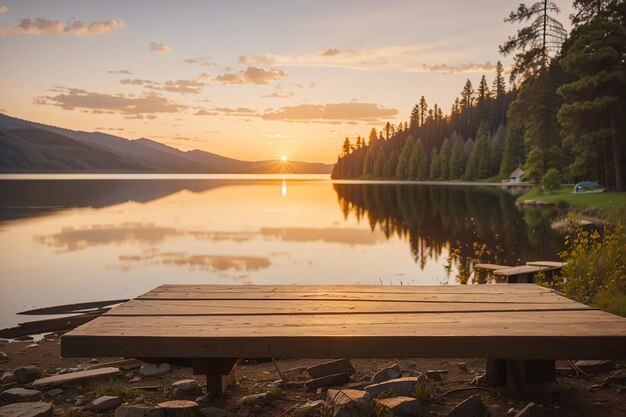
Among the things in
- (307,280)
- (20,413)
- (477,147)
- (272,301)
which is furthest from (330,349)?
(477,147)

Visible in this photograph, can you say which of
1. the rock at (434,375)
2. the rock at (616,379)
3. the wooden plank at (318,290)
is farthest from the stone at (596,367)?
the rock at (434,375)

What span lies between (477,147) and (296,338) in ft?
343

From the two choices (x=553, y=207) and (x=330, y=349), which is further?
(x=553, y=207)

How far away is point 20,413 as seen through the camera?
4.61m

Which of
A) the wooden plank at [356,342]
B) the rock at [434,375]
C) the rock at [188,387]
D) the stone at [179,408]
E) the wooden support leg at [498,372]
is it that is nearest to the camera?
the wooden plank at [356,342]

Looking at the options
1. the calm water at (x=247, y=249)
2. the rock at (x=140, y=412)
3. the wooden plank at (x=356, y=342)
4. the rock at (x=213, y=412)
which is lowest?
the calm water at (x=247, y=249)

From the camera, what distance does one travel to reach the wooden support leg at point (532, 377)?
4.60 metres

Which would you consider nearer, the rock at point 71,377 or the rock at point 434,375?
the rock at point 434,375

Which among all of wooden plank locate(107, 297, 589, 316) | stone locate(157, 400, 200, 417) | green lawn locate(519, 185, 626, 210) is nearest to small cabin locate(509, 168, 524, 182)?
green lawn locate(519, 185, 626, 210)

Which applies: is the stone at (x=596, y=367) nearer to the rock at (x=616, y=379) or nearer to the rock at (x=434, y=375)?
the rock at (x=616, y=379)

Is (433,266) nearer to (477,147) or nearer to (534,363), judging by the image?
(534,363)

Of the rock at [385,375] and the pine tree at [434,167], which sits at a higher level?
the pine tree at [434,167]

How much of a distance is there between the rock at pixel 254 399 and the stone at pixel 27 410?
5.66ft

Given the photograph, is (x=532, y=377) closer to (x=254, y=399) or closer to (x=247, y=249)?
(x=254, y=399)
